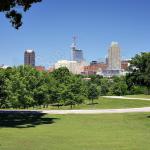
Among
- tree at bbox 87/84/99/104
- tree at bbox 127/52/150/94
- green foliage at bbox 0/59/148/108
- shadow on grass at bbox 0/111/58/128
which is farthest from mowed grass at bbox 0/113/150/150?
tree at bbox 127/52/150/94

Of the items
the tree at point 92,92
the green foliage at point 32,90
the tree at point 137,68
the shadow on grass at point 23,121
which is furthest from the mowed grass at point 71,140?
the tree at point 137,68

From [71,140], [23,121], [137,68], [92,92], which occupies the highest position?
[137,68]

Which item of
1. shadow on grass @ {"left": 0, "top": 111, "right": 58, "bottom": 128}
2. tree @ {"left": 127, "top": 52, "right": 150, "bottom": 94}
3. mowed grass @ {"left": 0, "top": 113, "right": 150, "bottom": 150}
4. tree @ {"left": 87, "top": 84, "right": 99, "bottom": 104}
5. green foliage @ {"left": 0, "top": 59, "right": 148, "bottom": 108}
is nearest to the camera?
mowed grass @ {"left": 0, "top": 113, "right": 150, "bottom": 150}

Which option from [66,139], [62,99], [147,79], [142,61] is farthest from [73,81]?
[66,139]

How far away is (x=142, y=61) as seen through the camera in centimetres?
8412

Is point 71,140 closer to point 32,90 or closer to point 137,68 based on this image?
point 32,90

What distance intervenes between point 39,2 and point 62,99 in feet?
125

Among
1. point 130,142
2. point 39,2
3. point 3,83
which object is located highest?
point 39,2

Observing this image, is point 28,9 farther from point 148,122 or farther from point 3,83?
point 3,83

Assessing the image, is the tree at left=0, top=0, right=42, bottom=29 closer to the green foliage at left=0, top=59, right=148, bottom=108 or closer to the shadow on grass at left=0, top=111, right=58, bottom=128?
the shadow on grass at left=0, top=111, right=58, bottom=128

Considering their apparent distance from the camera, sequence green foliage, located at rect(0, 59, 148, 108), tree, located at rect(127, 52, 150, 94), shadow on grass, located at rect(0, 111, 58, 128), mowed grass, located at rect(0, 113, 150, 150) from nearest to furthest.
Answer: mowed grass, located at rect(0, 113, 150, 150), shadow on grass, located at rect(0, 111, 58, 128), green foliage, located at rect(0, 59, 148, 108), tree, located at rect(127, 52, 150, 94)

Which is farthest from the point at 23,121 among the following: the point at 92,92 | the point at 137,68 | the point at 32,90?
the point at 137,68

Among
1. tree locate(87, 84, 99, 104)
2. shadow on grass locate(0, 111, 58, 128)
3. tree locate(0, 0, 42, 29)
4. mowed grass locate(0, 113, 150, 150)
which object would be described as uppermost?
tree locate(0, 0, 42, 29)

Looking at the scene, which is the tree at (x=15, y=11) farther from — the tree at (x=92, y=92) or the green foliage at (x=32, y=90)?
the tree at (x=92, y=92)
